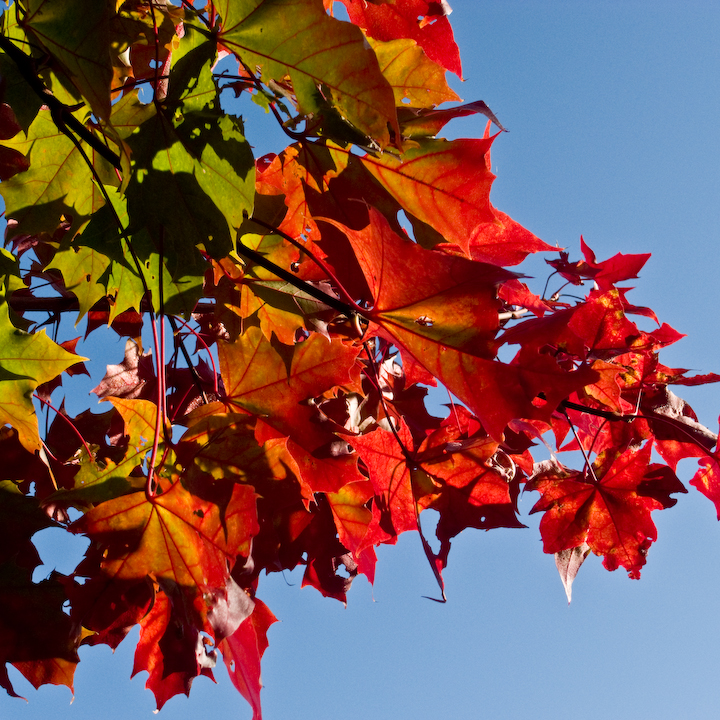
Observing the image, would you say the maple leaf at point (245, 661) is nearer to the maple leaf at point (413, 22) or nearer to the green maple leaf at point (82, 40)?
the green maple leaf at point (82, 40)

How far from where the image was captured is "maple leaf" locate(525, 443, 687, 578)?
4.24ft

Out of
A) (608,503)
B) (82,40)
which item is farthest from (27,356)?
(608,503)

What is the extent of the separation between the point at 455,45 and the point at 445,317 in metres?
0.60

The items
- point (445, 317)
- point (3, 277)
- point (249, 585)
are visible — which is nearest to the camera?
point (445, 317)

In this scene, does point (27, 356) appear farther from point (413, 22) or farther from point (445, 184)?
point (413, 22)

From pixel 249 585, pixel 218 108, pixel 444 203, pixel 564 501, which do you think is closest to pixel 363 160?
pixel 444 203

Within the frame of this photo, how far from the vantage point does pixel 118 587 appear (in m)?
0.87

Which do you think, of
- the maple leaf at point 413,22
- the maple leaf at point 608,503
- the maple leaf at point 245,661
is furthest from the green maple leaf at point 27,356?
the maple leaf at point 608,503

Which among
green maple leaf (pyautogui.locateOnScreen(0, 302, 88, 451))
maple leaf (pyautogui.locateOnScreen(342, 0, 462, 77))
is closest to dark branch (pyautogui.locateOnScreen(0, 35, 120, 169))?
green maple leaf (pyautogui.locateOnScreen(0, 302, 88, 451))

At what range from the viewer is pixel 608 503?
1.34 metres

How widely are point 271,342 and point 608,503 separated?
833 millimetres

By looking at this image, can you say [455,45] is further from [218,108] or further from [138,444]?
[138,444]

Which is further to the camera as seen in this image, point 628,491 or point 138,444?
point 628,491

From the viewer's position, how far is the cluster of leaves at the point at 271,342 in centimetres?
78
